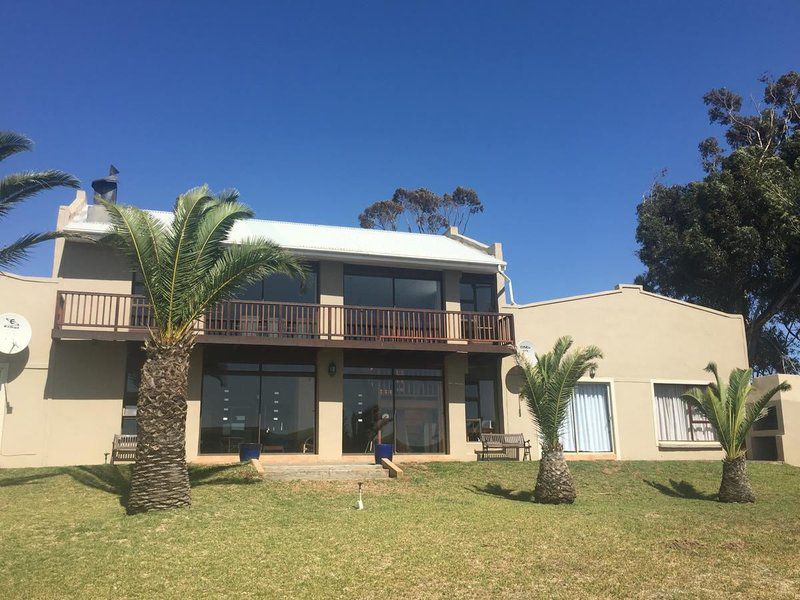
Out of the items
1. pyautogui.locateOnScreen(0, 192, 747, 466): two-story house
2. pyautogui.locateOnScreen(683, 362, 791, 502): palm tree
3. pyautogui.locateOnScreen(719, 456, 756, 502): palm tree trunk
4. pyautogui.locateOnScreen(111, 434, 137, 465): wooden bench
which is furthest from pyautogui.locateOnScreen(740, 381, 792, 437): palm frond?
pyautogui.locateOnScreen(111, 434, 137, 465): wooden bench

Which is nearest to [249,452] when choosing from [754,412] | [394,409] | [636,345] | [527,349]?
[394,409]

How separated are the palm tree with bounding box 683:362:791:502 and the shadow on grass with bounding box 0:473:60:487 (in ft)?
50.6

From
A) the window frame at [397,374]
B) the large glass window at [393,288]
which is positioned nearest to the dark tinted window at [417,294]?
the large glass window at [393,288]

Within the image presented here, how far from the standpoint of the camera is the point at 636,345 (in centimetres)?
2169

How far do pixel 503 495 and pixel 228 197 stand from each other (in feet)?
29.3

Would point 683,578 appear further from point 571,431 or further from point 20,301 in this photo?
point 20,301

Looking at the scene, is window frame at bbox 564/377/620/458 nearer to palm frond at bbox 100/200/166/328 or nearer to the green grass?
the green grass

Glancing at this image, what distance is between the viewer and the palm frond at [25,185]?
1371 cm

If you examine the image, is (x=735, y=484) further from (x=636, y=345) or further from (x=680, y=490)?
(x=636, y=345)

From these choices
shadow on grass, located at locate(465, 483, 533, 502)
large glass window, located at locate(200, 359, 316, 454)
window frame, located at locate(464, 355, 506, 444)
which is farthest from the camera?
window frame, located at locate(464, 355, 506, 444)

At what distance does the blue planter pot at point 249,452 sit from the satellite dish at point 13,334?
598 centimetres

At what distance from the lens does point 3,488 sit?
45.0 ft

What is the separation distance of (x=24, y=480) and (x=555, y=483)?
1147 centimetres

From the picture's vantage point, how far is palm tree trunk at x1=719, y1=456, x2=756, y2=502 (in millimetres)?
15492
